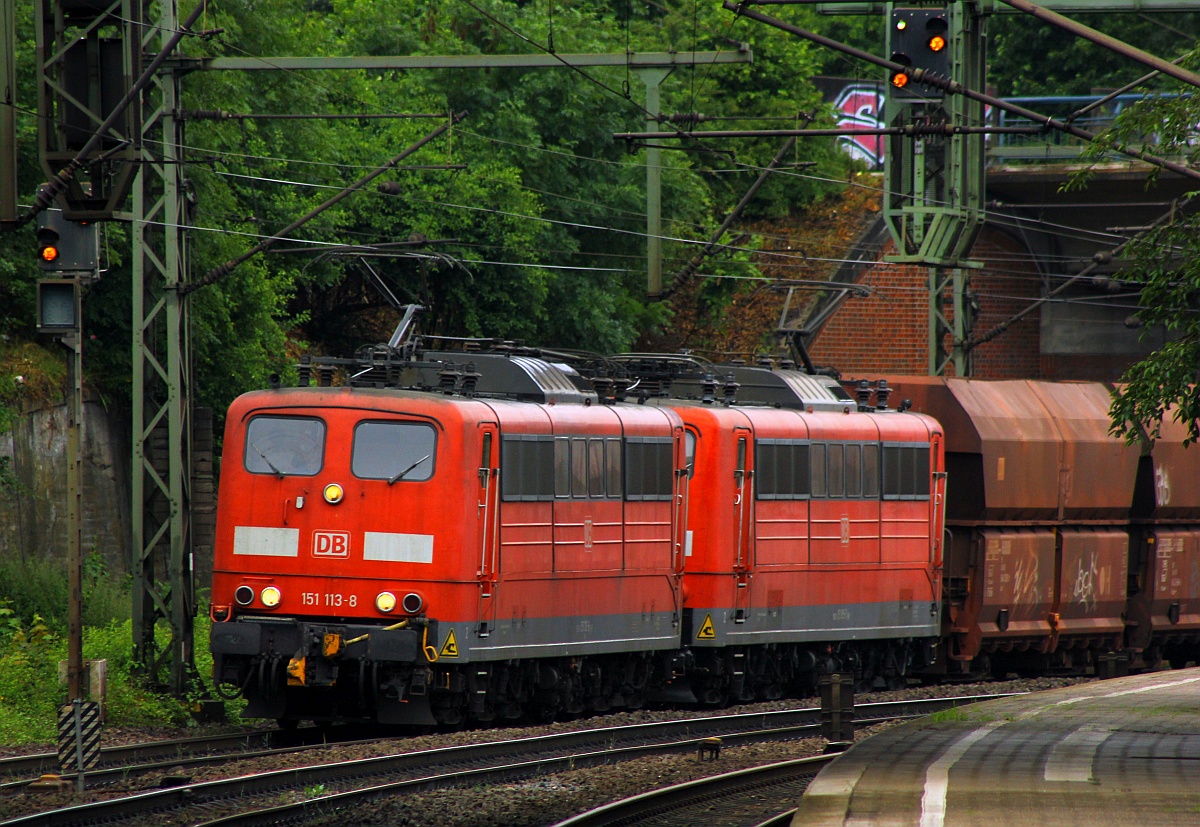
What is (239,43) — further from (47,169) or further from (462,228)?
(47,169)

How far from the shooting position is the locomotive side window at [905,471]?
940 inches

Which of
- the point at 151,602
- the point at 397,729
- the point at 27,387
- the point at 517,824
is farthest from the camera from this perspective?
the point at 27,387

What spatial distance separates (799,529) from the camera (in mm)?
22578

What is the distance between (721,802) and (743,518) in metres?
7.20

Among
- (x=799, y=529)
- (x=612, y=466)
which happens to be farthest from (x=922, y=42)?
(x=799, y=529)

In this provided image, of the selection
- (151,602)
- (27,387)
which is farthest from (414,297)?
(151,602)

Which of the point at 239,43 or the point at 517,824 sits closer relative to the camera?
the point at 517,824

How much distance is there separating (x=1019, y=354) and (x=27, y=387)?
1028 inches

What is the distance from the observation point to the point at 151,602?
2038cm

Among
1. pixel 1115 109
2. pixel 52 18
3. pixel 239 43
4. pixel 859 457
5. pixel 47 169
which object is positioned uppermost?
pixel 1115 109

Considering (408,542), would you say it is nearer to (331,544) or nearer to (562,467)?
(331,544)

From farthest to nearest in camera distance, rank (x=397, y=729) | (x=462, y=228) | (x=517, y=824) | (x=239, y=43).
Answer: (x=462, y=228), (x=239, y=43), (x=397, y=729), (x=517, y=824)

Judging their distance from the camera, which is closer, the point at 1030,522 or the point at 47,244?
the point at 47,244

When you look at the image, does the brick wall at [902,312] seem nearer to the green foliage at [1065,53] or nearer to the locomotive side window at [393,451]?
the green foliage at [1065,53]
